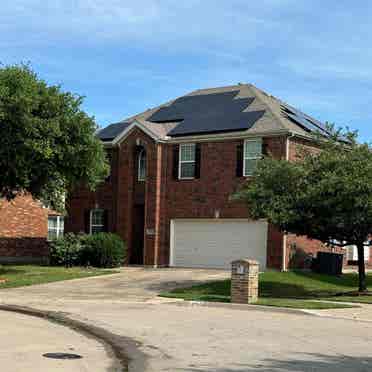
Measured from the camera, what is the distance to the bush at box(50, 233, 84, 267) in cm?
3234

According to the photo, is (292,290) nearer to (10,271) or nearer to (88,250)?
(88,250)

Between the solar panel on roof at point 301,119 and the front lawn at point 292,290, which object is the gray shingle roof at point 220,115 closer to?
the solar panel on roof at point 301,119

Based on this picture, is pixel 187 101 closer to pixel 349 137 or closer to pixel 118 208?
pixel 118 208

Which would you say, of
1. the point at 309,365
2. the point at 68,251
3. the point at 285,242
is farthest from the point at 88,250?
the point at 309,365

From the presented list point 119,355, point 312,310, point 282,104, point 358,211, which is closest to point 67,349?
point 119,355

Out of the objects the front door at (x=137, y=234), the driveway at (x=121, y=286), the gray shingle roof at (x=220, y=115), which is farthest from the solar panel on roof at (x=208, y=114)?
the driveway at (x=121, y=286)

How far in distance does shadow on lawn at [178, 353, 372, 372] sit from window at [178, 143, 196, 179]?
69.0 feet

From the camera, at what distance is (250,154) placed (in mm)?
30562

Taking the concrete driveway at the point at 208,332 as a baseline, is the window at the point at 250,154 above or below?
above

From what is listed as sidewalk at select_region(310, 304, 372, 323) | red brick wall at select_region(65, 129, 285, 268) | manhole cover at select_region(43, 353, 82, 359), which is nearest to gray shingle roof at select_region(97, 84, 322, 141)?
red brick wall at select_region(65, 129, 285, 268)

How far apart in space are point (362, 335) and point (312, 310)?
4.32 meters

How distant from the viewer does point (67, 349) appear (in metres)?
11.5

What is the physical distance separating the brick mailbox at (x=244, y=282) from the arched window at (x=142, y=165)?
13280 millimetres

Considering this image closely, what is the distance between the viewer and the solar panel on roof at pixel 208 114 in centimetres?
3164
